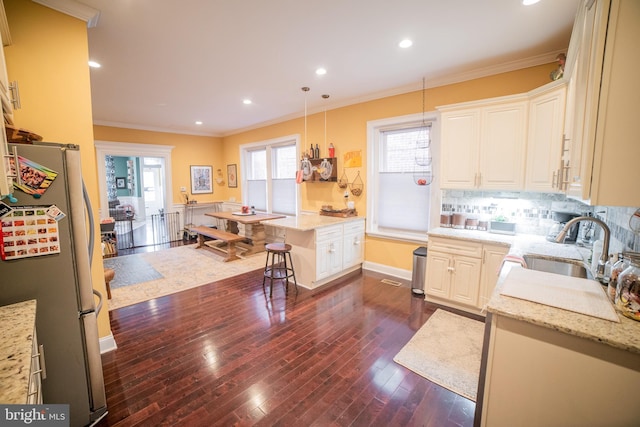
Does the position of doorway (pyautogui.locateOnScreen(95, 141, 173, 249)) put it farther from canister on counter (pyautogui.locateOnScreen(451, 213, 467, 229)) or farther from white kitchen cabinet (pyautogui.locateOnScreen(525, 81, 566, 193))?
white kitchen cabinet (pyautogui.locateOnScreen(525, 81, 566, 193))

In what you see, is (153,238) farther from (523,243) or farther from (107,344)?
(523,243)

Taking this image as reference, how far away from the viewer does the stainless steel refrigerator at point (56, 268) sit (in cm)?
140

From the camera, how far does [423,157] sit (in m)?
3.88

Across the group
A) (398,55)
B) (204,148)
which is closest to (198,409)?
(398,55)

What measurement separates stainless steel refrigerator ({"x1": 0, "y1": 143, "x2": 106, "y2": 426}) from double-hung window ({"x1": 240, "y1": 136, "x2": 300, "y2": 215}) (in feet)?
13.6

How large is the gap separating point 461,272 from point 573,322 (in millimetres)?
2010

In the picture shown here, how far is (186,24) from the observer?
236cm

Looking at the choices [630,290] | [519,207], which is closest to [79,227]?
[630,290]

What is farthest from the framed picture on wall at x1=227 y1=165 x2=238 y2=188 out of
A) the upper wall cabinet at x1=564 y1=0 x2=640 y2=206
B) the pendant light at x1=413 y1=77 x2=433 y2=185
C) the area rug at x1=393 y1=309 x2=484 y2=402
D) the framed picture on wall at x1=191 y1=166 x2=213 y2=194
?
the upper wall cabinet at x1=564 y1=0 x2=640 y2=206

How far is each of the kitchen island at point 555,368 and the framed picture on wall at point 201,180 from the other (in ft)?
24.9

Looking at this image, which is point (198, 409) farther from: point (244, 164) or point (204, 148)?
point (204, 148)

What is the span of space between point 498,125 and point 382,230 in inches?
85.4

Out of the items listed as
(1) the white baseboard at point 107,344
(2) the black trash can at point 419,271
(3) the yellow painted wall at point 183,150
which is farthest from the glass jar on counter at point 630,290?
(3) the yellow painted wall at point 183,150

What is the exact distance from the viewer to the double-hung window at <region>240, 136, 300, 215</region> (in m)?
5.89
